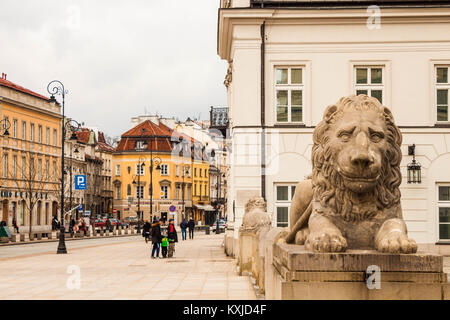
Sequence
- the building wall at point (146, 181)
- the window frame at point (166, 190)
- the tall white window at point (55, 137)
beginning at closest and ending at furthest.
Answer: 1. the tall white window at point (55, 137)
2. the building wall at point (146, 181)
3. the window frame at point (166, 190)

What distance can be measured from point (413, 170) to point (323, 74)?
429cm

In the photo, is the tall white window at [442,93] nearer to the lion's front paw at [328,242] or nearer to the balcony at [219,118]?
the balcony at [219,118]

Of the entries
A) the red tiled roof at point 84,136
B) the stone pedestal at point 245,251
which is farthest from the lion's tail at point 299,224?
the red tiled roof at point 84,136

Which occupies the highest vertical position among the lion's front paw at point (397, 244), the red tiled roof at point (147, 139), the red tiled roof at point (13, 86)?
the red tiled roof at point (13, 86)

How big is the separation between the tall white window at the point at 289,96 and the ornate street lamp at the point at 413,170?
375 centimetres

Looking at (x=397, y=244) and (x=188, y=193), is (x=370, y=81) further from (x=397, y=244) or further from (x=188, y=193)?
(x=188, y=193)

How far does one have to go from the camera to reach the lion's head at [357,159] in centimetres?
592

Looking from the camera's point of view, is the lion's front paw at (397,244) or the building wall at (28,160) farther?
the building wall at (28,160)

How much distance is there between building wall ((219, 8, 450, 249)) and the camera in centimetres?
2388

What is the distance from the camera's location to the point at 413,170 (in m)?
23.2

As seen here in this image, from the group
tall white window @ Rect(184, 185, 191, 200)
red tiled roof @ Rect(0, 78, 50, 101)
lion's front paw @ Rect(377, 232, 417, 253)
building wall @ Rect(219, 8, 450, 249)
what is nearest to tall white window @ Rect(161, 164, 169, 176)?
tall white window @ Rect(184, 185, 191, 200)

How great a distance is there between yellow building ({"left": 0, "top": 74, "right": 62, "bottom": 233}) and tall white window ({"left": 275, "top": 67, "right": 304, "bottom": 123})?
145 ft

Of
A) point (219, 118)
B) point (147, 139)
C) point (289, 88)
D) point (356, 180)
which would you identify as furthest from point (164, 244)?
point (147, 139)
